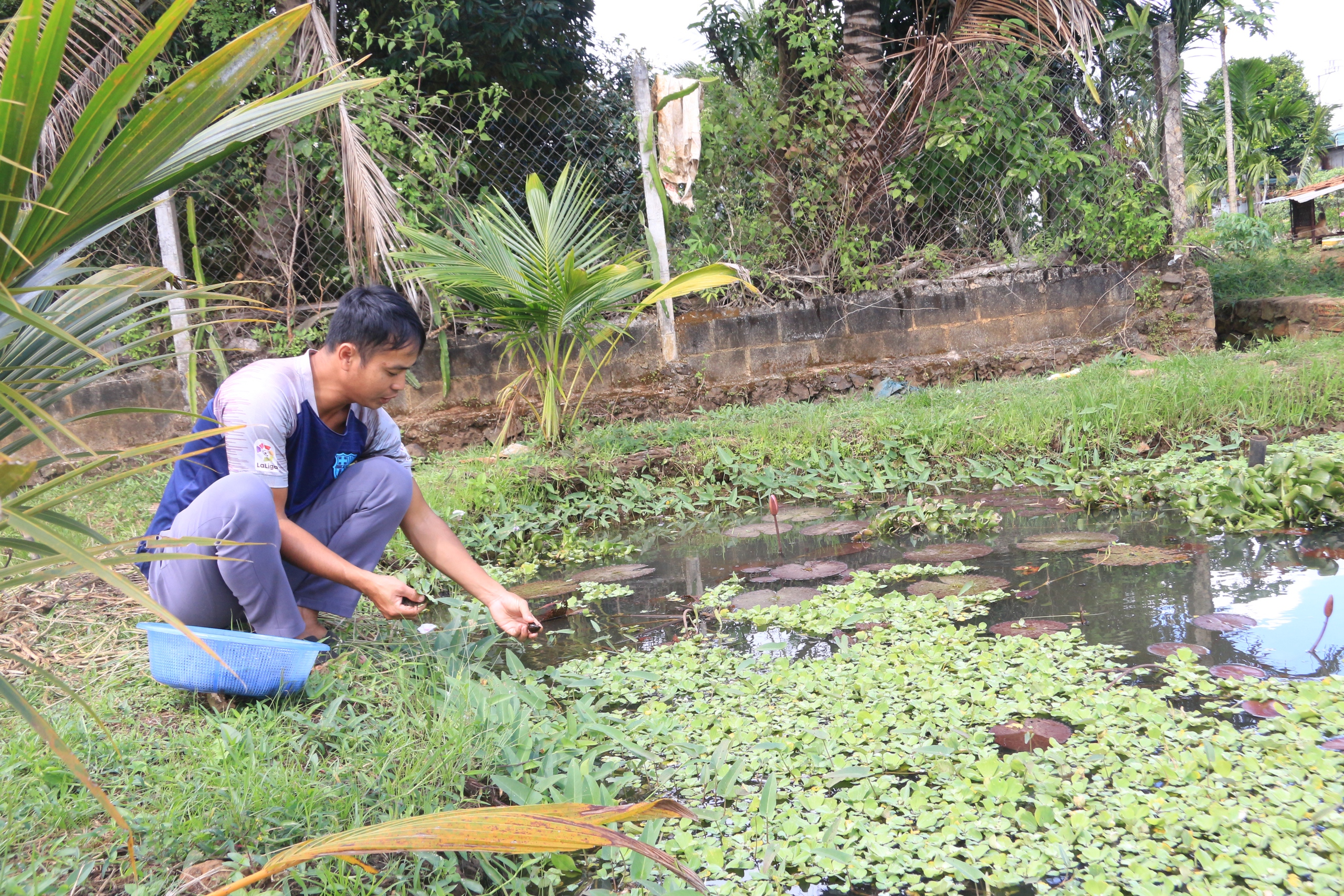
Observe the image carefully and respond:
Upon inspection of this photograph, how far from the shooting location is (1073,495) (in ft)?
12.4

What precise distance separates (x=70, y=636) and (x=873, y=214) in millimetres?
5400

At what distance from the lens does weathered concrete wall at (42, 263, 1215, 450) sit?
593cm

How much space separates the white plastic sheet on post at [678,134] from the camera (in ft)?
19.0

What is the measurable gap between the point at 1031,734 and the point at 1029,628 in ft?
2.22

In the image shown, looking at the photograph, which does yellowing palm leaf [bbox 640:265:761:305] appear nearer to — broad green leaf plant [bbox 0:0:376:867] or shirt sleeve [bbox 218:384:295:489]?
shirt sleeve [bbox 218:384:295:489]

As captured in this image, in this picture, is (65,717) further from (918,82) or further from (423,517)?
(918,82)

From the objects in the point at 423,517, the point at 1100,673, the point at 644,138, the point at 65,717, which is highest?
the point at 644,138

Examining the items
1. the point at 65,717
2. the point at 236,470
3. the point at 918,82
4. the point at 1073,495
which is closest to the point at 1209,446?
the point at 1073,495

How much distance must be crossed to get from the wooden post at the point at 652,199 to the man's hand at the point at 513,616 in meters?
3.92

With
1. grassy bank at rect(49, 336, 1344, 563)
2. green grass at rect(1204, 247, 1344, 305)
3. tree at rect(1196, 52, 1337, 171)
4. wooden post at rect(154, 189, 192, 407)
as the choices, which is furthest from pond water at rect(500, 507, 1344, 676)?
tree at rect(1196, 52, 1337, 171)

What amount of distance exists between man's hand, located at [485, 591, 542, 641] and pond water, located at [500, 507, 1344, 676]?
1.52 ft

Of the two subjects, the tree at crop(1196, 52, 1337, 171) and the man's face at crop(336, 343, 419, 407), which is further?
the tree at crop(1196, 52, 1337, 171)

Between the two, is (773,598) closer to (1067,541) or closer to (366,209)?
(1067,541)

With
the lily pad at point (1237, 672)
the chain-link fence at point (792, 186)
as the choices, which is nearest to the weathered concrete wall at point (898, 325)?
the chain-link fence at point (792, 186)
